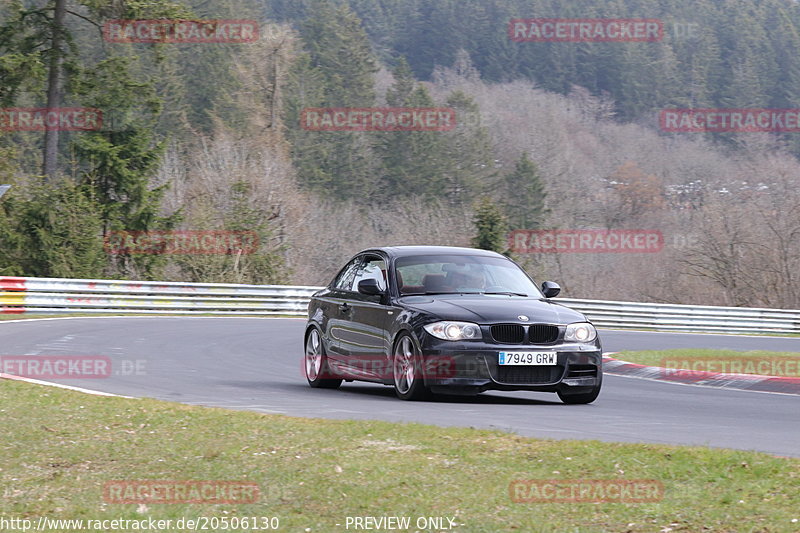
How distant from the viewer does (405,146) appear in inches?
3051

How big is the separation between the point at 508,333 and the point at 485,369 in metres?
0.42

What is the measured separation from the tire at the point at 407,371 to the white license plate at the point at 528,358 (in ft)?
2.68

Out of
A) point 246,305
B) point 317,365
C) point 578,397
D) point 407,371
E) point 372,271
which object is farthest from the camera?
point 246,305

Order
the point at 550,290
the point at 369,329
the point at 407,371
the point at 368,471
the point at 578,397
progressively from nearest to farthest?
the point at 368,471, the point at 407,371, the point at 578,397, the point at 369,329, the point at 550,290

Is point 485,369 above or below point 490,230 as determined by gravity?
below

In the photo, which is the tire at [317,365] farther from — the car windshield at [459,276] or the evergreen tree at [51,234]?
the evergreen tree at [51,234]

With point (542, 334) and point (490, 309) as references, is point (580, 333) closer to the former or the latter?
point (542, 334)

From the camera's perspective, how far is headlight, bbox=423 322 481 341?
11133 mm

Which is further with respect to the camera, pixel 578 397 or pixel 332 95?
pixel 332 95

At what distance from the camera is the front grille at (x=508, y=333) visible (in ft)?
36.7

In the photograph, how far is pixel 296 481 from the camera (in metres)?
7.08

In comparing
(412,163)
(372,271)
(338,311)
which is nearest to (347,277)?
(338,311)

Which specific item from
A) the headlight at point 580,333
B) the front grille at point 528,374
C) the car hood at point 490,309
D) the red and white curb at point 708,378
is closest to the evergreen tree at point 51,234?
the red and white curb at point 708,378

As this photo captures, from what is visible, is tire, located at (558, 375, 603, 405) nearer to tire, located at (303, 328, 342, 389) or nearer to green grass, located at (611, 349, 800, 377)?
tire, located at (303, 328, 342, 389)
